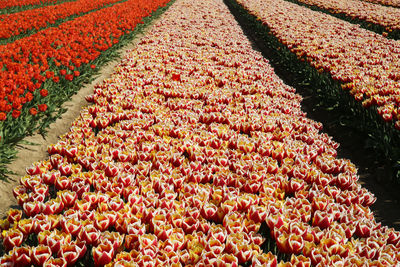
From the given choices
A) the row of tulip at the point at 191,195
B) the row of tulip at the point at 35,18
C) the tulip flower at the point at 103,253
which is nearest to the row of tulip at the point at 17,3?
the row of tulip at the point at 35,18

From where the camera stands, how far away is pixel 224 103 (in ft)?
18.4

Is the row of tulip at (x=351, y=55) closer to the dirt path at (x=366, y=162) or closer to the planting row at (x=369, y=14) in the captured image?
the dirt path at (x=366, y=162)

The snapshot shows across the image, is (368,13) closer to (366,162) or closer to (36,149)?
(366,162)

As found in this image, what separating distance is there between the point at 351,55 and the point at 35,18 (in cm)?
1366

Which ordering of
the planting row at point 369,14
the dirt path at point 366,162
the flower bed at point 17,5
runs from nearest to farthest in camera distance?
the dirt path at point 366,162 → the planting row at point 369,14 → the flower bed at point 17,5

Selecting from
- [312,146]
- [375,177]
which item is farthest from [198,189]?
[375,177]

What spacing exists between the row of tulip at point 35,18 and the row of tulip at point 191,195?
8911mm

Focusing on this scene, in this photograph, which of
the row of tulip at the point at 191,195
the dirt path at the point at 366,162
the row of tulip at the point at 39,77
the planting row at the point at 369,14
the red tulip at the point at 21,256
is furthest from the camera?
the planting row at the point at 369,14

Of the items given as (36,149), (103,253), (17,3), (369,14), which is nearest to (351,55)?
(36,149)

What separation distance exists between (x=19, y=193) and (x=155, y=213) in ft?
4.07

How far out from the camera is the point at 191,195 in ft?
8.51

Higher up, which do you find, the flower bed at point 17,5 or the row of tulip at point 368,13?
the row of tulip at point 368,13

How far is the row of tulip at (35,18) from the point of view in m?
11.6

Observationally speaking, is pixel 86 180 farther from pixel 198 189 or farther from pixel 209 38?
pixel 209 38
